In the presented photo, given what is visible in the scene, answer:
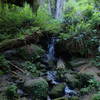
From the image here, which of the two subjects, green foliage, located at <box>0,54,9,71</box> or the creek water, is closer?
the creek water

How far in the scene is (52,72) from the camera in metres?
6.58

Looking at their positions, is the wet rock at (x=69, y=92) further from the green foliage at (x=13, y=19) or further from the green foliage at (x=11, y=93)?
the green foliage at (x=13, y=19)

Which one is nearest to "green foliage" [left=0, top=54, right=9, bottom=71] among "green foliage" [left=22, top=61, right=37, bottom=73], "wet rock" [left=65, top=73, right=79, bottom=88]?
"green foliage" [left=22, top=61, right=37, bottom=73]

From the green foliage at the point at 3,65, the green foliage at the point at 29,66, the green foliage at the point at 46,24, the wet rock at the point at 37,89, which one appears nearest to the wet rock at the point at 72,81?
the wet rock at the point at 37,89

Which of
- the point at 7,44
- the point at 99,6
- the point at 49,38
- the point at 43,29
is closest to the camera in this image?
the point at 7,44

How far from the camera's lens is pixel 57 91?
16.9ft

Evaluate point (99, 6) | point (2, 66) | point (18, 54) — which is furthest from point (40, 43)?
point (99, 6)

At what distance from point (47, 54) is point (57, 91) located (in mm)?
3024

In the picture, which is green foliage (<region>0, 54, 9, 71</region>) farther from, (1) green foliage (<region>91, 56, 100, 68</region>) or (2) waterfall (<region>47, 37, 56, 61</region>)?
(1) green foliage (<region>91, 56, 100, 68</region>)

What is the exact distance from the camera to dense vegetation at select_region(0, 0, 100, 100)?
5164mm

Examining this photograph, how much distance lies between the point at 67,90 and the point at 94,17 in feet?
13.7

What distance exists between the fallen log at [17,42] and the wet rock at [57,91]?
2.52 m

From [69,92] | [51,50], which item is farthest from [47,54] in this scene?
[69,92]

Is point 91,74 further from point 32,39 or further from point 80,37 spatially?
point 32,39
